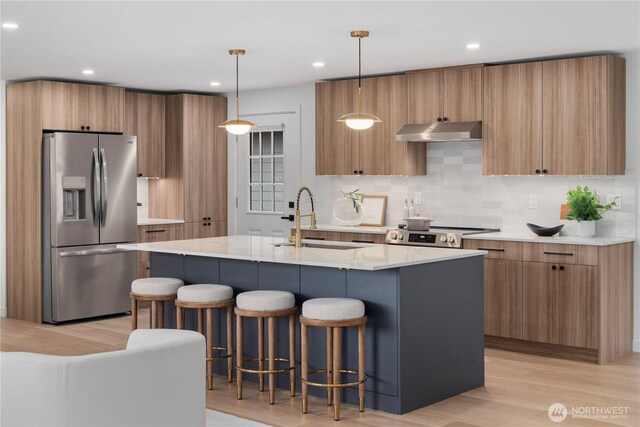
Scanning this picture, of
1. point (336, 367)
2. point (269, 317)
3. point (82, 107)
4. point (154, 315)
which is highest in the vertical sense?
point (82, 107)

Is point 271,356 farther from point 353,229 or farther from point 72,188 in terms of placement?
point 72,188

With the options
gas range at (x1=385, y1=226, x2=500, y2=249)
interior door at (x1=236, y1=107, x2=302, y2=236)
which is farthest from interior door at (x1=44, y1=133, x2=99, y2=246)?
gas range at (x1=385, y1=226, x2=500, y2=249)

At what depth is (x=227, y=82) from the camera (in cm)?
831

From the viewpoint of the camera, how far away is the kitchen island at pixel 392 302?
4.84m

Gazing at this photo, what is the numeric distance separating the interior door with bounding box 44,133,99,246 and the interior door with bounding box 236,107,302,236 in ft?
6.24

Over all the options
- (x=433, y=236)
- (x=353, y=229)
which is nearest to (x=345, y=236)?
(x=353, y=229)

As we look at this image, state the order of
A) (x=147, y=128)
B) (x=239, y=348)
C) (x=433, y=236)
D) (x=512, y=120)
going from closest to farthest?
(x=239, y=348), (x=512, y=120), (x=433, y=236), (x=147, y=128)

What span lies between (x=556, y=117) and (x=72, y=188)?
4465mm

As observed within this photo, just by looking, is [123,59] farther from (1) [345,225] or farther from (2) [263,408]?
(2) [263,408]

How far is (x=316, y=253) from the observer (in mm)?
5355

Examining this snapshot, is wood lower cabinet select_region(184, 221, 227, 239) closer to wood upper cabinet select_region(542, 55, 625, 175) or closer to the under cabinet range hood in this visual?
the under cabinet range hood

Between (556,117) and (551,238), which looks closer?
(551,238)

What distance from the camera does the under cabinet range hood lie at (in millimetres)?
6928

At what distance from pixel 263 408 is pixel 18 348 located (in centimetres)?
279
